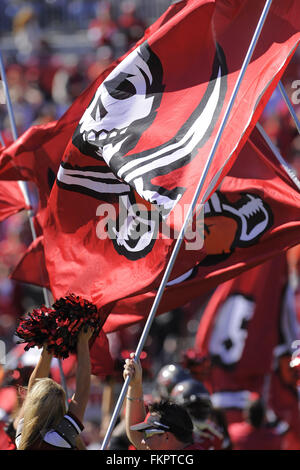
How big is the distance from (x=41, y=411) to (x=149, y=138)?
180 cm

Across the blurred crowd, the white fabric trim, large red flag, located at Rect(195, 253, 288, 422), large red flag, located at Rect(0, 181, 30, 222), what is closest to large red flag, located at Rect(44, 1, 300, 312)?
large red flag, located at Rect(0, 181, 30, 222)

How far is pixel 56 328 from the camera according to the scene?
4.43 m

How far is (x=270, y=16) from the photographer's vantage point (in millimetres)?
5125

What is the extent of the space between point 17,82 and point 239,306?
1056cm

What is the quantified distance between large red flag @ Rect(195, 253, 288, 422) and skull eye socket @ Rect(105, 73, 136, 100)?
347 centimetres

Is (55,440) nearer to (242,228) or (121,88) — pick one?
(242,228)

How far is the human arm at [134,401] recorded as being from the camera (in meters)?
4.27

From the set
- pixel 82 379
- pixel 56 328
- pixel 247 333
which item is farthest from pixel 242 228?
pixel 247 333

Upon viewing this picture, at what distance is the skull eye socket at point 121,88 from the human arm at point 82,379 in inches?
56.8

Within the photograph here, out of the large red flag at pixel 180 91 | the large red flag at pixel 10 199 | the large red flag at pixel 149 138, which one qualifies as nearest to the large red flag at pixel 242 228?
the large red flag at pixel 149 138

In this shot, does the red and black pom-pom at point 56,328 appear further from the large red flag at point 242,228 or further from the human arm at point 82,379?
the large red flag at point 242,228

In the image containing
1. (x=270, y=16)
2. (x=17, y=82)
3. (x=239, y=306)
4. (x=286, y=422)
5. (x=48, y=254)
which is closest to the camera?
(x=270, y=16)
